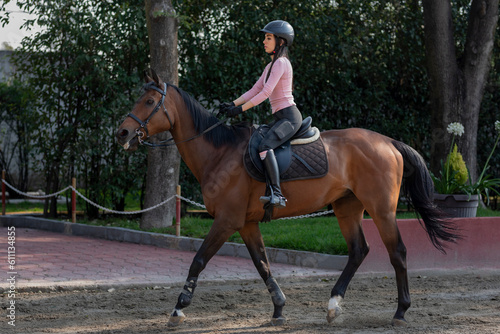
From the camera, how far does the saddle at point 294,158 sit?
5.67 m

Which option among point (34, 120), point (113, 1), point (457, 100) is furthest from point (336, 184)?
point (34, 120)

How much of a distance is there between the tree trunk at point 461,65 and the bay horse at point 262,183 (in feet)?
20.7

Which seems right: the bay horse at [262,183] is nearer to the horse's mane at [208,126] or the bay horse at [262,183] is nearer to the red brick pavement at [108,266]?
the horse's mane at [208,126]

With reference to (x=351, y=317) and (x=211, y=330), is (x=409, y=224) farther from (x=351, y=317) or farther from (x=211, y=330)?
(x=211, y=330)

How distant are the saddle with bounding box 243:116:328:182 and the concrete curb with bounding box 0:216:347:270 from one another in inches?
109

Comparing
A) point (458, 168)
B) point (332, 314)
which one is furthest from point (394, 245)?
point (458, 168)

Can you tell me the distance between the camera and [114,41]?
39.2 ft

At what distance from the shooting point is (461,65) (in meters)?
12.2

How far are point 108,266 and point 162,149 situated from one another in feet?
11.0

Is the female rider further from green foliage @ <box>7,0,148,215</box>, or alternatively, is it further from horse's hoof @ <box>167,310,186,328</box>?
green foliage @ <box>7,0,148,215</box>

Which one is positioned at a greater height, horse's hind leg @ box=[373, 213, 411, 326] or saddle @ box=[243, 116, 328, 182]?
saddle @ box=[243, 116, 328, 182]

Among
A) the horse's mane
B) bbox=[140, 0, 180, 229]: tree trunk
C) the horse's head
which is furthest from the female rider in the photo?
bbox=[140, 0, 180, 229]: tree trunk

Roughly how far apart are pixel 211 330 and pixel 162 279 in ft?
7.90

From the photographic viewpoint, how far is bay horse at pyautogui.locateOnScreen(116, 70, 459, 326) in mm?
5531
